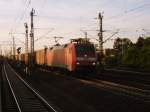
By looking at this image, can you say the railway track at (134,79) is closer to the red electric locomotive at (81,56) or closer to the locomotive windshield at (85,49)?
the red electric locomotive at (81,56)

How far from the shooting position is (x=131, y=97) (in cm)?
1766

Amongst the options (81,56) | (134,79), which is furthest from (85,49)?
(134,79)

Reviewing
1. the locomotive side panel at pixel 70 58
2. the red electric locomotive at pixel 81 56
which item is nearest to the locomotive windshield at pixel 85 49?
the red electric locomotive at pixel 81 56

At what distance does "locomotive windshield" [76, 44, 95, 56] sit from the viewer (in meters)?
32.3

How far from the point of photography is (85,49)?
32812mm

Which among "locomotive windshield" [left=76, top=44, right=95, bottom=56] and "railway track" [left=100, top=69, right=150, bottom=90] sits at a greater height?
"locomotive windshield" [left=76, top=44, right=95, bottom=56]

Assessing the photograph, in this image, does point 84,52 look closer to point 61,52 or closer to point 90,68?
point 90,68

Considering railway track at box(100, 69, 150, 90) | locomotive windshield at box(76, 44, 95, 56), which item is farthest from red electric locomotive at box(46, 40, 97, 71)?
railway track at box(100, 69, 150, 90)

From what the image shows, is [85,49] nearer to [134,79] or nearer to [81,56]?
[81,56]

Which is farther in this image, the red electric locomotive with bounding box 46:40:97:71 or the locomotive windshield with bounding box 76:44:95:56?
the locomotive windshield with bounding box 76:44:95:56

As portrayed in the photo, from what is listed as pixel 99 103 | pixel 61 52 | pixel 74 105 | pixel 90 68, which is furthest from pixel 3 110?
pixel 61 52

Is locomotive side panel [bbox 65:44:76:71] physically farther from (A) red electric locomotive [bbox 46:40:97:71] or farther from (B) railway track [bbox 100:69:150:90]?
(B) railway track [bbox 100:69:150:90]

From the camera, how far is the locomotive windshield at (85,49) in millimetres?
32344

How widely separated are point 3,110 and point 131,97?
19.1ft
